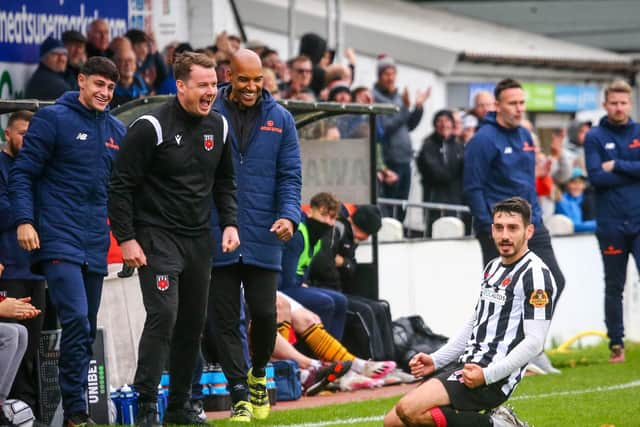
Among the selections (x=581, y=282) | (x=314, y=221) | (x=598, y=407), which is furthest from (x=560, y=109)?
(x=598, y=407)

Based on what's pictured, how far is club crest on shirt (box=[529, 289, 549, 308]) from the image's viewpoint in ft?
28.0

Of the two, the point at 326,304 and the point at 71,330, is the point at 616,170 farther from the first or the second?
the point at 71,330

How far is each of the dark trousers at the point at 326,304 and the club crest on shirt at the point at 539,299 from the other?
15.2 feet

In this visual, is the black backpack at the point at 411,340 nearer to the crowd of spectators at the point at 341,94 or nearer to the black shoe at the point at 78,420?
the crowd of spectators at the point at 341,94

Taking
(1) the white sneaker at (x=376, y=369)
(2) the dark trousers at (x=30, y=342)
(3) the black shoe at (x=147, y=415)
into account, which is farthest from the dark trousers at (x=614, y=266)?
(3) the black shoe at (x=147, y=415)

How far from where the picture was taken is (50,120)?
9555mm

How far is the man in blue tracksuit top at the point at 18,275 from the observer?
9.88 m

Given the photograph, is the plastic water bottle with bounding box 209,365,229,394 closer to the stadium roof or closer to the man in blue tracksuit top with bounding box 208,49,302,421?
the man in blue tracksuit top with bounding box 208,49,302,421

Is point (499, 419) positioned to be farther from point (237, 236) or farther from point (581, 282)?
point (581, 282)

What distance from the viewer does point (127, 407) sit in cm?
1019

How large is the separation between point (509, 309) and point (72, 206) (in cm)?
275

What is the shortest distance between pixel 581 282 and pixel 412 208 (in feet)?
8.20

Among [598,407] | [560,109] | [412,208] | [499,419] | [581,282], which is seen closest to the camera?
[499,419]

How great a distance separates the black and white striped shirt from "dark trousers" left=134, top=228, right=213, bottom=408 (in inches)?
64.3
